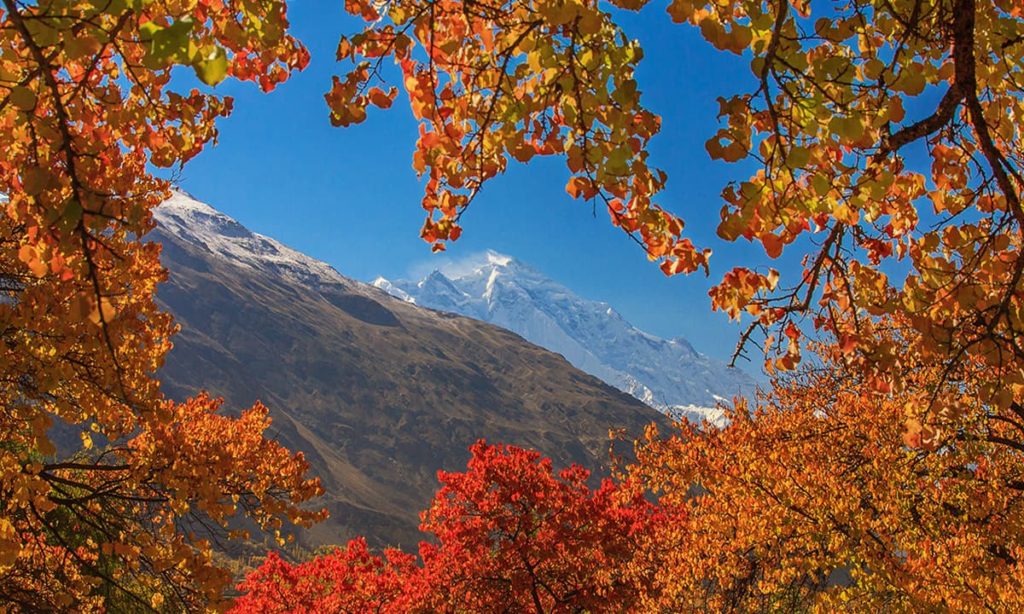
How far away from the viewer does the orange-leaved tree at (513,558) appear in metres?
17.7

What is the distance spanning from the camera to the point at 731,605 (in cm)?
1650

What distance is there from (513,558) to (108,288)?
44.2 feet

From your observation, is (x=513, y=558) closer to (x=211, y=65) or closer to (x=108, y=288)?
(x=108, y=288)

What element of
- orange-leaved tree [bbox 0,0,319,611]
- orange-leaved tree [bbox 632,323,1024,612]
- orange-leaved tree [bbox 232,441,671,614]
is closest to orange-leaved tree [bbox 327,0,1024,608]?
orange-leaved tree [bbox 0,0,319,611]

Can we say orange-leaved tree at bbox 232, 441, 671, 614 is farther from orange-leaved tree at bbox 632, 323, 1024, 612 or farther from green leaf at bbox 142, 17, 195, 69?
green leaf at bbox 142, 17, 195, 69

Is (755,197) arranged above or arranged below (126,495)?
above

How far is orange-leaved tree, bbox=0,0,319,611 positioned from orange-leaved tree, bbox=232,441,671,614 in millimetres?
8232

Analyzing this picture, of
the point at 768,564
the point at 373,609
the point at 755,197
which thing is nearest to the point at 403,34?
the point at 755,197

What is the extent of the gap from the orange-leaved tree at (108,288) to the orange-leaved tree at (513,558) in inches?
324

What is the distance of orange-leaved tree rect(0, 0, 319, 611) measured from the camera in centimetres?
247

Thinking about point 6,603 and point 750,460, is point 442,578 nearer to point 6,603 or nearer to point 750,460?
point 750,460

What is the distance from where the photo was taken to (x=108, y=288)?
279 inches

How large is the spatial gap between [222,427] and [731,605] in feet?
43.0

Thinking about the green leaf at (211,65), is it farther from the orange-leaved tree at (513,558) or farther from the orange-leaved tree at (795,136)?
the orange-leaved tree at (513,558)
